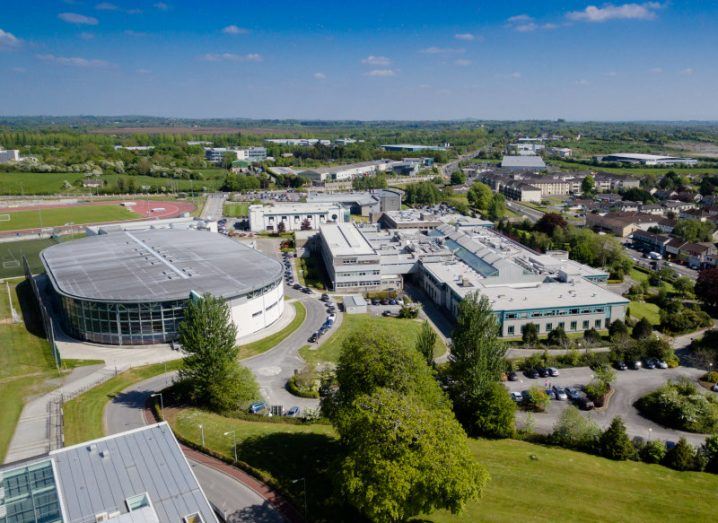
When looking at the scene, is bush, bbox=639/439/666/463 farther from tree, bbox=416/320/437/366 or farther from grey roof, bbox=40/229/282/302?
grey roof, bbox=40/229/282/302

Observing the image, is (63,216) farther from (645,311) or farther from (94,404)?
(645,311)

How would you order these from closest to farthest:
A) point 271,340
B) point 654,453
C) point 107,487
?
point 107,487, point 654,453, point 271,340

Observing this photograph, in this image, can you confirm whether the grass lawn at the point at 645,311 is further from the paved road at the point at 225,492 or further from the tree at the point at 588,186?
the tree at the point at 588,186

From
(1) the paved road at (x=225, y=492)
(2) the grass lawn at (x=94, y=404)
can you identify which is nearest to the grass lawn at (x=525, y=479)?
(1) the paved road at (x=225, y=492)

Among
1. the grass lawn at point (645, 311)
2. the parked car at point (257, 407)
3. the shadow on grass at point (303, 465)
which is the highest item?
the shadow on grass at point (303, 465)

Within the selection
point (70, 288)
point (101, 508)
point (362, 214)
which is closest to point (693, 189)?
point (362, 214)

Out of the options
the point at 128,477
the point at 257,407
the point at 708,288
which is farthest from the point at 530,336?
the point at 128,477
